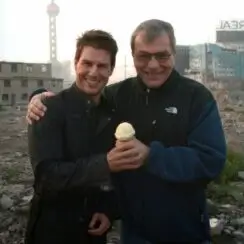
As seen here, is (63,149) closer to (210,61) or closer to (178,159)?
(178,159)

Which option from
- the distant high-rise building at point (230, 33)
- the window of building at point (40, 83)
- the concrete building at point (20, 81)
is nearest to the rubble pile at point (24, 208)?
the concrete building at point (20, 81)

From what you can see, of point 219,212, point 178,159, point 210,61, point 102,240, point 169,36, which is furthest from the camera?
point 210,61

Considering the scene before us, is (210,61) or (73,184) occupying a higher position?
(210,61)

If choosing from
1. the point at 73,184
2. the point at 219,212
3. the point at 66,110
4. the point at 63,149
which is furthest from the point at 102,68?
the point at 219,212

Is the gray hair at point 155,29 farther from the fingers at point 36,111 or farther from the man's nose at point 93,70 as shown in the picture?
the fingers at point 36,111

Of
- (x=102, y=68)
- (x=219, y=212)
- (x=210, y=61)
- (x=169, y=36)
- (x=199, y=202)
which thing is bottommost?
(x=219, y=212)

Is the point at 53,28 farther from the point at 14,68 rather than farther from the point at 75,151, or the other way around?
the point at 75,151

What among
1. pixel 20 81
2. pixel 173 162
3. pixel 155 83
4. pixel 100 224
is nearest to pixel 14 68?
pixel 20 81
